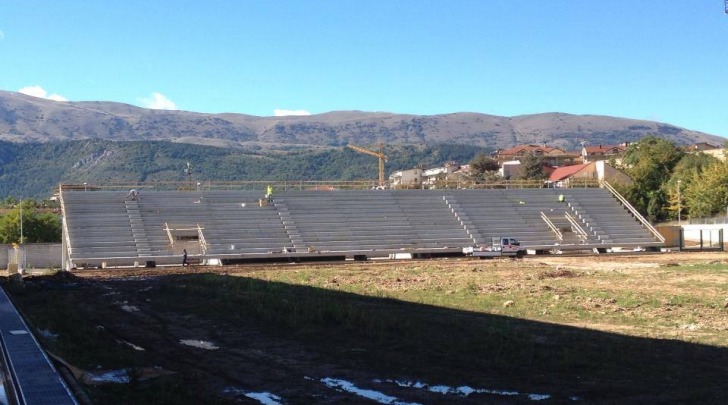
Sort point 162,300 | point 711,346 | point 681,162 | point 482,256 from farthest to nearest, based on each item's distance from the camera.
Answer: point 681,162 → point 482,256 → point 162,300 → point 711,346

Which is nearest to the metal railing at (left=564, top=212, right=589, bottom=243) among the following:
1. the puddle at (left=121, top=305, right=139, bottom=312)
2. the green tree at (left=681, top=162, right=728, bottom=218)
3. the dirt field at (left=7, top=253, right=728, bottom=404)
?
the green tree at (left=681, top=162, right=728, bottom=218)

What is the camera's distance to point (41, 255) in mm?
54969

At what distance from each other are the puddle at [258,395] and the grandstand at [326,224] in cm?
3803

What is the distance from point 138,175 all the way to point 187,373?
7015 inches

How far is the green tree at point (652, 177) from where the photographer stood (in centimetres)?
8525

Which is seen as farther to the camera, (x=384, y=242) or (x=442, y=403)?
(x=384, y=242)

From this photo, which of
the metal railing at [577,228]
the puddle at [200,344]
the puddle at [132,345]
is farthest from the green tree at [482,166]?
the puddle at [132,345]

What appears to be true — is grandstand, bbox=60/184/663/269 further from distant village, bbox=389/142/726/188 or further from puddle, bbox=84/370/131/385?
puddle, bbox=84/370/131/385

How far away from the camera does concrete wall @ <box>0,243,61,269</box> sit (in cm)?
5402

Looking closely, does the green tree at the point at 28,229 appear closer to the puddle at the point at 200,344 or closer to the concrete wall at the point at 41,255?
the concrete wall at the point at 41,255

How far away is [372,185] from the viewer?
229 ft

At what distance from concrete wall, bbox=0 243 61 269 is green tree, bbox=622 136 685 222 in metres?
58.0

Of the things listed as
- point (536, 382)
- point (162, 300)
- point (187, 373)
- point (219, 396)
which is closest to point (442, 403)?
Answer: point (536, 382)

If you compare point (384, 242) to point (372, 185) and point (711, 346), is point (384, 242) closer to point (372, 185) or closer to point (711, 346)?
point (372, 185)
